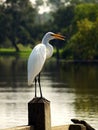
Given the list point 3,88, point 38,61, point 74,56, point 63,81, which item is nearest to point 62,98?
point 3,88

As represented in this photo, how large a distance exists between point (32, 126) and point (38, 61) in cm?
214

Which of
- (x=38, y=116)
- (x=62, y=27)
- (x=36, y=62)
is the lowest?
(x=38, y=116)

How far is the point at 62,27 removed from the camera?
134 metres

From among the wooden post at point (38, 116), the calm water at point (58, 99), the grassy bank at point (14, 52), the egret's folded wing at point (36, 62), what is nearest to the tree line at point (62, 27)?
the grassy bank at point (14, 52)

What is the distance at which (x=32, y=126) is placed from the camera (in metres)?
13.9

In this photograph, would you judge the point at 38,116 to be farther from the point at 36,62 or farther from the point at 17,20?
the point at 17,20

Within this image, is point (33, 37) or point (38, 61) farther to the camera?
point (33, 37)

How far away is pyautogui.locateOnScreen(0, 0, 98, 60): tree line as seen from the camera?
100250mm

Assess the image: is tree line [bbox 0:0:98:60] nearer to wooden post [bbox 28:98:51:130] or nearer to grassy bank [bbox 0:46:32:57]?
grassy bank [bbox 0:46:32:57]

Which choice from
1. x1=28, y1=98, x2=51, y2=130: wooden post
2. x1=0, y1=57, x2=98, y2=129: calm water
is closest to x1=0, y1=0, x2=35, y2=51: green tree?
x1=0, y1=57, x2=98, y2=129: calm water

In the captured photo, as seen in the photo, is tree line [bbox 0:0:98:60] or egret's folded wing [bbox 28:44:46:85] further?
tree line [bbox 0:0:98:60]

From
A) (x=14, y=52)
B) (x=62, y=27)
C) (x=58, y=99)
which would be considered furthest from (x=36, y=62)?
(x=14, y=52)

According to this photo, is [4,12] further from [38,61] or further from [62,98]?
[38,61]

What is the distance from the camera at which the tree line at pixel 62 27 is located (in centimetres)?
10025
